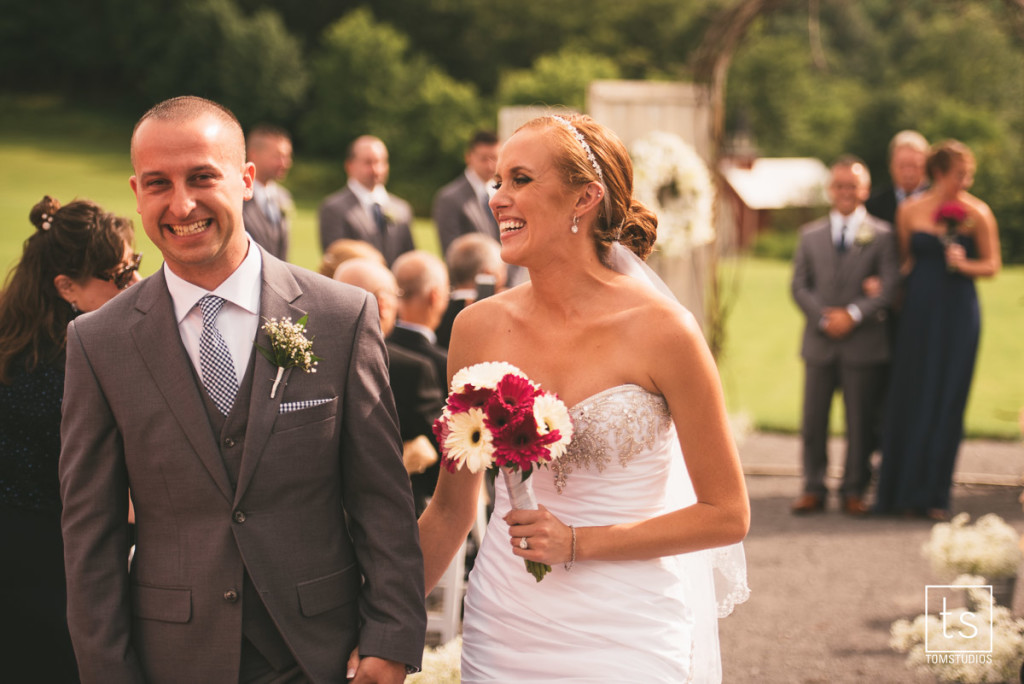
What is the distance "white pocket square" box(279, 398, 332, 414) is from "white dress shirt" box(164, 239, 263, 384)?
15 cm

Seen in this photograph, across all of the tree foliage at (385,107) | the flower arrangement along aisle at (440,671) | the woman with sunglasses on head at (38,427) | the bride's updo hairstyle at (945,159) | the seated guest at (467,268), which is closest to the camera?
the woman with sunglasses on head at (38,427)

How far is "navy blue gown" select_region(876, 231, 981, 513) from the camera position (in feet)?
27.1

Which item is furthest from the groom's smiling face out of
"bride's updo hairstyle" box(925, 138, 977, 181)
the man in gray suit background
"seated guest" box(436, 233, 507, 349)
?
"bride's updo hairstyle" box(925, 138, 977, 181)

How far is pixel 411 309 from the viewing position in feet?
17.2

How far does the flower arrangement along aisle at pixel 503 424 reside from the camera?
2566 mm

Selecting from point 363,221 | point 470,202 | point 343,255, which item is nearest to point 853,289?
point 470,202

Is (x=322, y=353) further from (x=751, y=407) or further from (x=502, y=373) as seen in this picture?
(x=751, y=407)

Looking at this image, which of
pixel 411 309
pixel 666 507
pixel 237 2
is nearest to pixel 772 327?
pixel 411 309

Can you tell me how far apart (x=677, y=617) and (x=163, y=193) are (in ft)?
6.07

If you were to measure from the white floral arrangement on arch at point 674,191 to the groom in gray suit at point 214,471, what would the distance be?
633cm

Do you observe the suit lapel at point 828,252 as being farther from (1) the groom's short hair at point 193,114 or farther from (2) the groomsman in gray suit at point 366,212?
(1) the groom's short hair at point 193,114

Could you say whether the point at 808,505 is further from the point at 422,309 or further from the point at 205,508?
the point at 205,508

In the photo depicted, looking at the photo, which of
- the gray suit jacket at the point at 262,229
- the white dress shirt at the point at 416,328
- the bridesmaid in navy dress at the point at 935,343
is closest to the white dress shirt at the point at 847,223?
the bridesmaid in navy dress at the point at 935,343

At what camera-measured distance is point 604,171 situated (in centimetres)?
296
